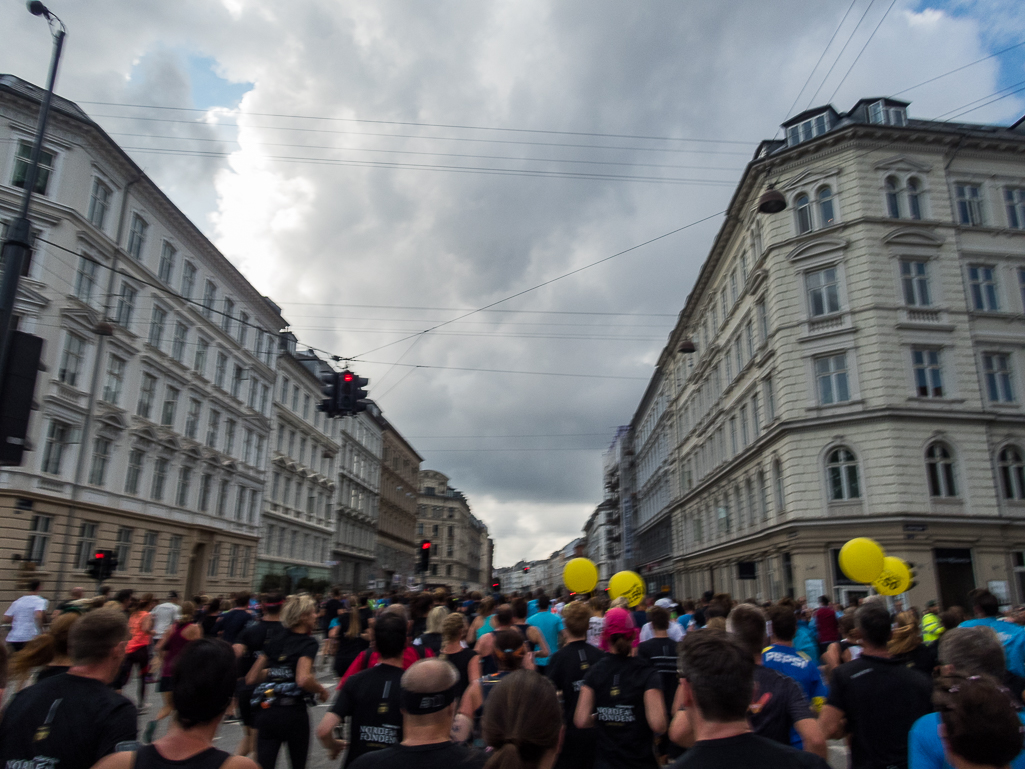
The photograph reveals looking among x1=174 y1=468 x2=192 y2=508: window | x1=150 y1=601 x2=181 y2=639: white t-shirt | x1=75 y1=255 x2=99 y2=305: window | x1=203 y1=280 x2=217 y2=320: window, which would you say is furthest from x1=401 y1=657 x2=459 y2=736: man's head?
x1=203 y1=280 x2=217 y2=320: window

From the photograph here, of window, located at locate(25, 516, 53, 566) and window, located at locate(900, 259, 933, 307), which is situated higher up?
window, located at locate(900, 259, 933, 307)

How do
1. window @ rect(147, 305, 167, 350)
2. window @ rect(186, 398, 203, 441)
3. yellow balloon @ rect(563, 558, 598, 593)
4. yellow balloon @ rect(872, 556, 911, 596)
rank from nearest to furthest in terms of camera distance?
yellow balloon @ rect(872, 556, 911, 596) < yellow balloon @ rect(563, 558, 598, 593) < window @ rect(147, 305, 167, 350) < window @ rect(186, 398, 203, 441)

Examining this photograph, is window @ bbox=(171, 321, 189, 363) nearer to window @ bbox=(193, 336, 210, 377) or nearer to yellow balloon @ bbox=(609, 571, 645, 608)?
window @ bbox=(193, 336, 210, 377)

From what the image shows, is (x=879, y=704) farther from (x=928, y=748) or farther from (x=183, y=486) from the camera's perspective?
(x=183, y=486)

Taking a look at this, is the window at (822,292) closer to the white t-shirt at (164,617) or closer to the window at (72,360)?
the white t-shirt at (164,617)

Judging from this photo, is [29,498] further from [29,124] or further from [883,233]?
[883,233]

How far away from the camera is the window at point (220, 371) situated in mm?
37875

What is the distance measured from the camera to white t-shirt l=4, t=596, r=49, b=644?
1223 centimetres

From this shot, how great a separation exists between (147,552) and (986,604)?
3239 centimetres

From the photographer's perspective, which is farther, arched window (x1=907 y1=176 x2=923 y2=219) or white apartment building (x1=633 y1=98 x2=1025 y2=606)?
arched window (x1=907 y1=176 x2=923 y2=219)

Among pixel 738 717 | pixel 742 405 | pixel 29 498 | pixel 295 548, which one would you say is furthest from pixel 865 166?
pixel 295 548

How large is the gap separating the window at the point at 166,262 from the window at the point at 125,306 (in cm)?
261

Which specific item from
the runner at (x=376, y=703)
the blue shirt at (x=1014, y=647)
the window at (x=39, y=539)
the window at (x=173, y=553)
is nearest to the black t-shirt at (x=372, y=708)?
the runner at (x=376, y=703)

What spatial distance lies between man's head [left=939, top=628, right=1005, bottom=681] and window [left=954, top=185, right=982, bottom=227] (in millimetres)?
29221
